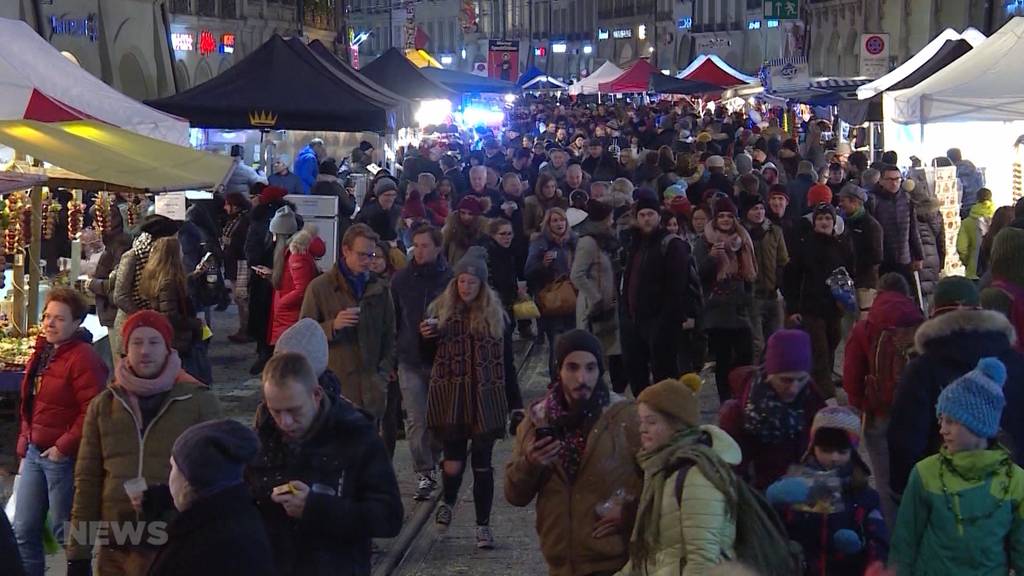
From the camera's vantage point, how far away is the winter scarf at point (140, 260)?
9.95m

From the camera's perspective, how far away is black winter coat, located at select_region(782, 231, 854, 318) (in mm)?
11602

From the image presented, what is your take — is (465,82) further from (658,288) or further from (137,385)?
(137,385)

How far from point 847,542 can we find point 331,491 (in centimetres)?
168

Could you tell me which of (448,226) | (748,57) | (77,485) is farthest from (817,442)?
(748,57)

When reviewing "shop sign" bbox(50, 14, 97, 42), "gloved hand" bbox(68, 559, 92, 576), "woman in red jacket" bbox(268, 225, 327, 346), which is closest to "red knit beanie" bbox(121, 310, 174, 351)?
"gloved hand" bbox(68, 559, 92, 576)

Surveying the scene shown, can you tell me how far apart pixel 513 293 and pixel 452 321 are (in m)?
4.43

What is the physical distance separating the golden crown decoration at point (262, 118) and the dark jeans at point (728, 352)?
7.83m

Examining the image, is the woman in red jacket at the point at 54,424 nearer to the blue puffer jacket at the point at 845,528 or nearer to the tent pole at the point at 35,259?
the blue puffer jacket at the point at 845,528

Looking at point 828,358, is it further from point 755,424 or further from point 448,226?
point 755,424

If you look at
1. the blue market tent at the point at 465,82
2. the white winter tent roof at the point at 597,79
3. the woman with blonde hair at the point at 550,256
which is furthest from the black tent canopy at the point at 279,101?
the white winter tent roof at the point at 597,79

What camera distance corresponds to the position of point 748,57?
264 ft

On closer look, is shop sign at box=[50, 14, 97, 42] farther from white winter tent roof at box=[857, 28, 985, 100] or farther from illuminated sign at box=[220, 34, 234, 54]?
white winter tent roof at box=[857, 28, 985, 100]

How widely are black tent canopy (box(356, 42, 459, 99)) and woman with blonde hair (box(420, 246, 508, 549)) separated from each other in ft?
55.4

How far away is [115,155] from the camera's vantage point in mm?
11891
